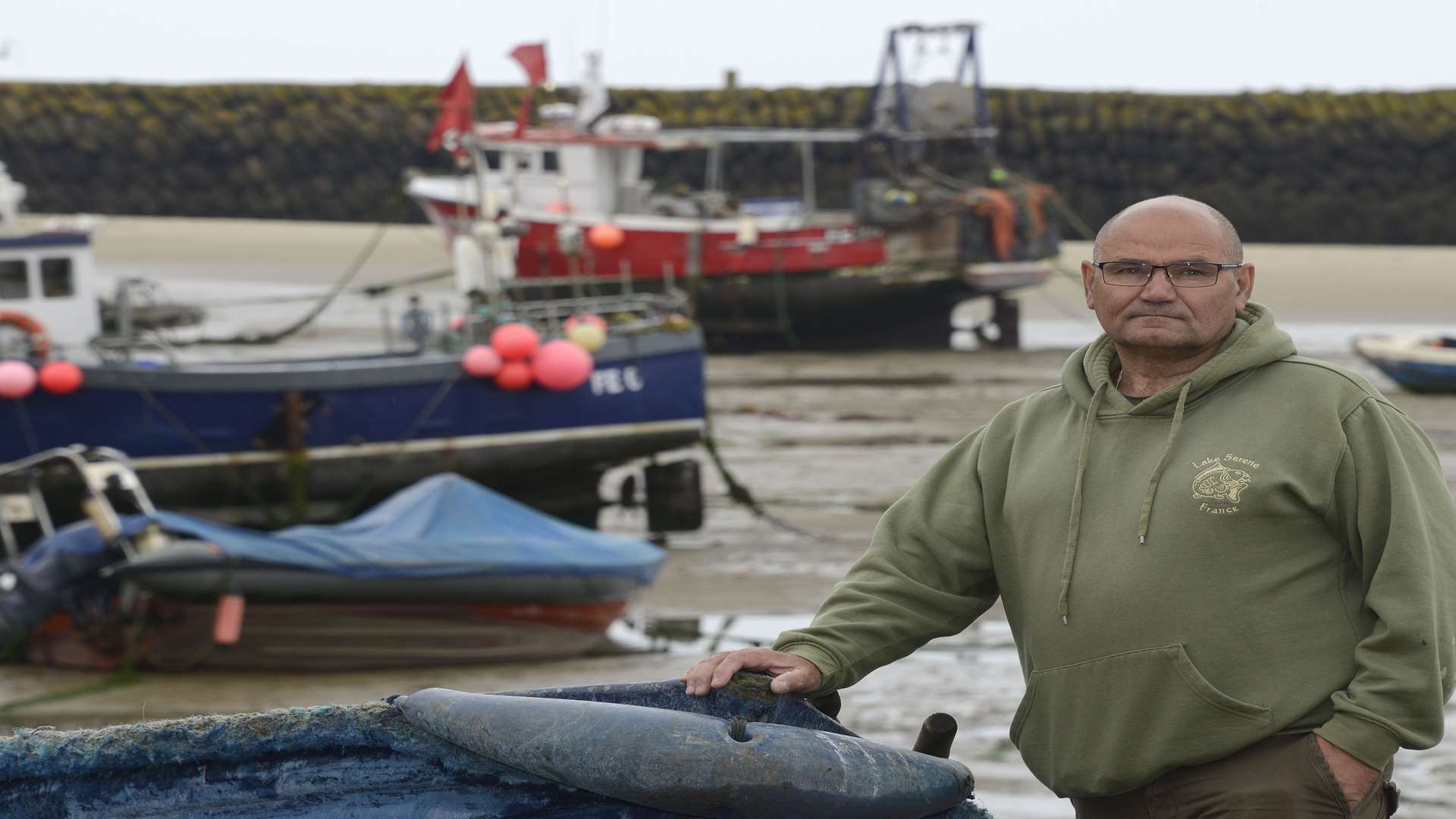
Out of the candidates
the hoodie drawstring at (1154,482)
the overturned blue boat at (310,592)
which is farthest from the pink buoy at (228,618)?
the hoodie drawstring at (1154,482)

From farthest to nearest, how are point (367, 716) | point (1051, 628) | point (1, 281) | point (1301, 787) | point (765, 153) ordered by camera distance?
1. point (765, 153)
2. point (1, 281)
3. point (367, 716)
4. point (1051, 628)
5. point (1301, 787)

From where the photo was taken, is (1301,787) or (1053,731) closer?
(1301,787)

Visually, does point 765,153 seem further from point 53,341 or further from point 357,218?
point 53,341

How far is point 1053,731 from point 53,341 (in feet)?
32.5

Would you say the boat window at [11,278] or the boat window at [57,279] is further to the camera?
the boat window at [57,279]

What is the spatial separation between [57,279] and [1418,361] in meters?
12.5

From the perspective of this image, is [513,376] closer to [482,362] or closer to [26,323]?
[482,362]

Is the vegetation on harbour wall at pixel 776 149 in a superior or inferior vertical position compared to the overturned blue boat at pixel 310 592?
superior

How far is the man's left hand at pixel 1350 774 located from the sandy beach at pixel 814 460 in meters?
2.69

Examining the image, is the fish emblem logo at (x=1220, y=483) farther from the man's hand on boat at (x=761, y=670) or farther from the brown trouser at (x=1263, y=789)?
the man's hand on boat at (x=761, y=670)

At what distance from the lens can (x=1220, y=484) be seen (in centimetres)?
225

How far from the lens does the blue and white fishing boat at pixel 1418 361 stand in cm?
1612

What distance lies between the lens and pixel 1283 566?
2.23 meters

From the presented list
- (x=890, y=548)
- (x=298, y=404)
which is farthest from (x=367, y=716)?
(x=298, y=404)
